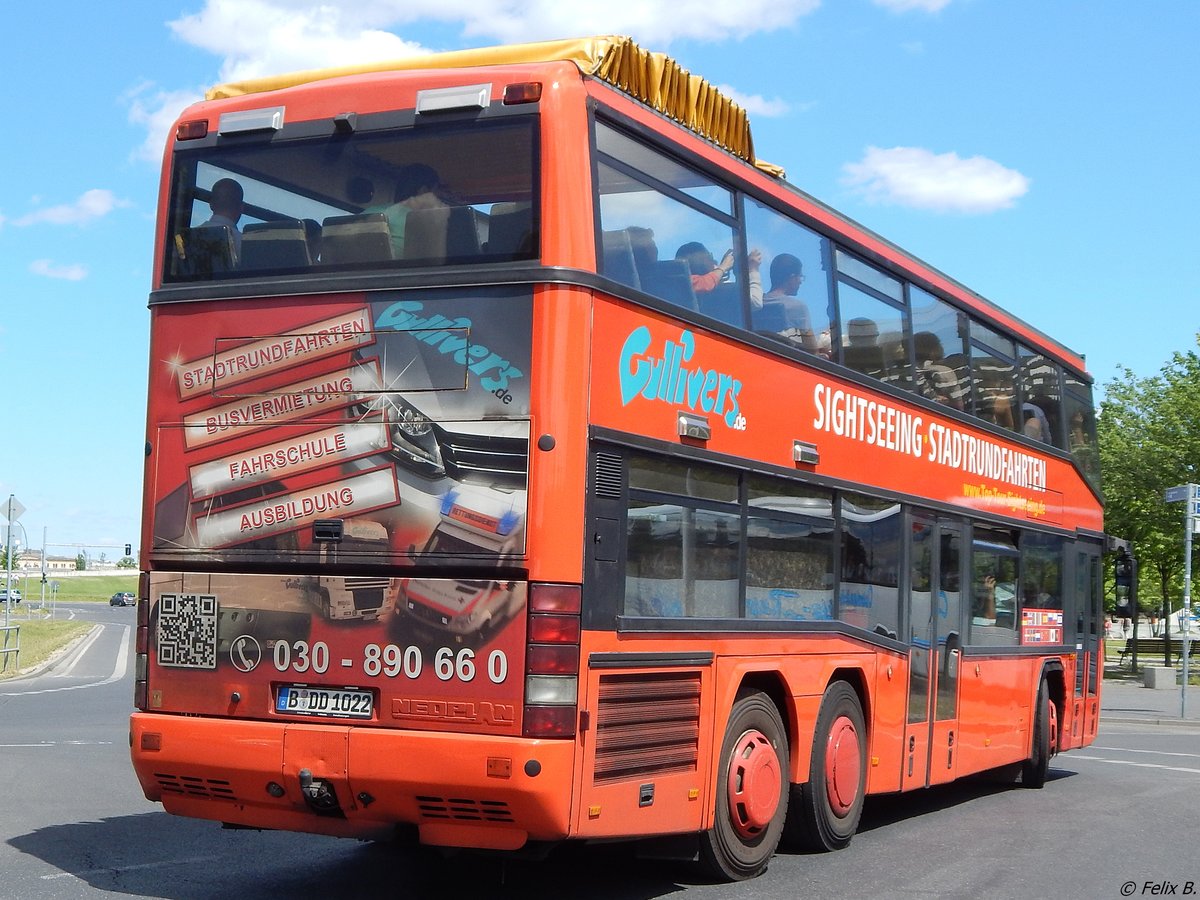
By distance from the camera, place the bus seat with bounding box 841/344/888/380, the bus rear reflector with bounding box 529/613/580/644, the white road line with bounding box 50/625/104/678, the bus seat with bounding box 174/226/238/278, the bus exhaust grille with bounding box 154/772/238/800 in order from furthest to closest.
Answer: the white road line with bounding box 50/625/104/678, the bus seat with bounding box 841/344/888/380, the bus seat with bounding box 174/226/238/278, the bus exhaust grille with bounding box 154/772/238/800, the bus rear reflector with bounding box 529/613/580/644

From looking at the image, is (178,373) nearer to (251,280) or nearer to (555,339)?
(251,280)

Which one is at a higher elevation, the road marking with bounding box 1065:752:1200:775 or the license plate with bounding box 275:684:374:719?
the license plate with bounding box 275:684:374:719

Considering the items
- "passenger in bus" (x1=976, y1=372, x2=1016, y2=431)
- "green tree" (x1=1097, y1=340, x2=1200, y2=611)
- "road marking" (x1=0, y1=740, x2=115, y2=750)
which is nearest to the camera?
"passenger in bus" (x1=976, y1=372, x2=1016, y2=431)

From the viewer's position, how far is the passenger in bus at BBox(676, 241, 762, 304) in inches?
340

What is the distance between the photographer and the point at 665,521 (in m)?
8.18

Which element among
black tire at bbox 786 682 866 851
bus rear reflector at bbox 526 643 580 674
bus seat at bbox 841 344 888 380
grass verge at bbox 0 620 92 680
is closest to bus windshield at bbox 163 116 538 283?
bus rear reflector at bbox 526 643 580 674

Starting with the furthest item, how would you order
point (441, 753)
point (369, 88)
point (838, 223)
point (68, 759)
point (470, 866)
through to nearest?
1. point (68, 759)
2. point (838, 223)
3. point (470, 866)
4. point (369, 88)
5. point (441, 753)

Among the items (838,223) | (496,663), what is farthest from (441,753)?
(838,223)

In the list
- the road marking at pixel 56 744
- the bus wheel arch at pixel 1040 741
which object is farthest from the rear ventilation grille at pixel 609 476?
the road marking at pixel 56 744

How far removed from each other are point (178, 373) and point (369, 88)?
181 cm

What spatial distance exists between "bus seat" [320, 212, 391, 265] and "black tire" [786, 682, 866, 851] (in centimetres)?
435

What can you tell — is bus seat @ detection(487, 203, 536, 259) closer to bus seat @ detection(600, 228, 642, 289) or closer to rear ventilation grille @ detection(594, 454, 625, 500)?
bus seat @ detection(600, 228, 642, 289)

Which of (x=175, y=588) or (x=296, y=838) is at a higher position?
(x=175, y=588)

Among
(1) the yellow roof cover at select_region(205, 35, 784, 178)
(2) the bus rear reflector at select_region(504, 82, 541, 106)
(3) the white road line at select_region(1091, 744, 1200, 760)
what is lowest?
(3) the white road line at select_region(1091, 744, 1200, 760)
